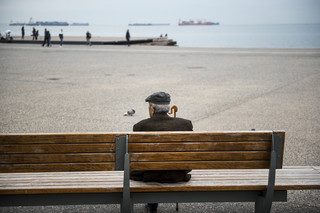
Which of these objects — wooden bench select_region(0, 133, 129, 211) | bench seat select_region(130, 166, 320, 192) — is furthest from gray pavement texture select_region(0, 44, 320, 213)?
wooden bench select_region(0, 133, 129, 211)

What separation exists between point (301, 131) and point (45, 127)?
4.91 meters

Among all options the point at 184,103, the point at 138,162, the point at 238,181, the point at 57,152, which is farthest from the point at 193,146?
the point at 184,103

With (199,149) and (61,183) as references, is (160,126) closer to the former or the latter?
(199,149)

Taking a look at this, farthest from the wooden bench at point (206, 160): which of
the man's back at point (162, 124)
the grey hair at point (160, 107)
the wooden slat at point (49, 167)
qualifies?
the grey hair at point (160, 107)

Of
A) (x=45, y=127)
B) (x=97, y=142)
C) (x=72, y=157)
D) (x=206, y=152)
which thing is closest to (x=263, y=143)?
(x=206, y=152)

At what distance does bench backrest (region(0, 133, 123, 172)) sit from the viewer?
2.88 m

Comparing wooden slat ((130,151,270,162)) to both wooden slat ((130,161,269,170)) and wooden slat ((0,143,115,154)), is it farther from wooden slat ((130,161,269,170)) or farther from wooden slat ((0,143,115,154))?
wooden slat ((0,143,115,154))

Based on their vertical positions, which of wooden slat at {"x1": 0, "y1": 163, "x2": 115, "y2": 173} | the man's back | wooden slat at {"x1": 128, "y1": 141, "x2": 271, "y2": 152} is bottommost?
wooden slat at {"x1": 0, "y1": 163, "x2": 115, "y2": 173}

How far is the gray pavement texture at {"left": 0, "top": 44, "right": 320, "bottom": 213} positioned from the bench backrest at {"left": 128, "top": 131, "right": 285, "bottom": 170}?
3.94 ft

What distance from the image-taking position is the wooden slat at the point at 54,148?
114 inches

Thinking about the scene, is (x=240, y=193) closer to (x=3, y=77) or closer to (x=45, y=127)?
(x=45, y=127)

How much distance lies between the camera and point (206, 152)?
117 inches

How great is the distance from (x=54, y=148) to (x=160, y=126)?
0.95 meters

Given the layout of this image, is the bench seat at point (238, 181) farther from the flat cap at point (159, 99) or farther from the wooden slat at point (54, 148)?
the flat cap at point (159, 99)
